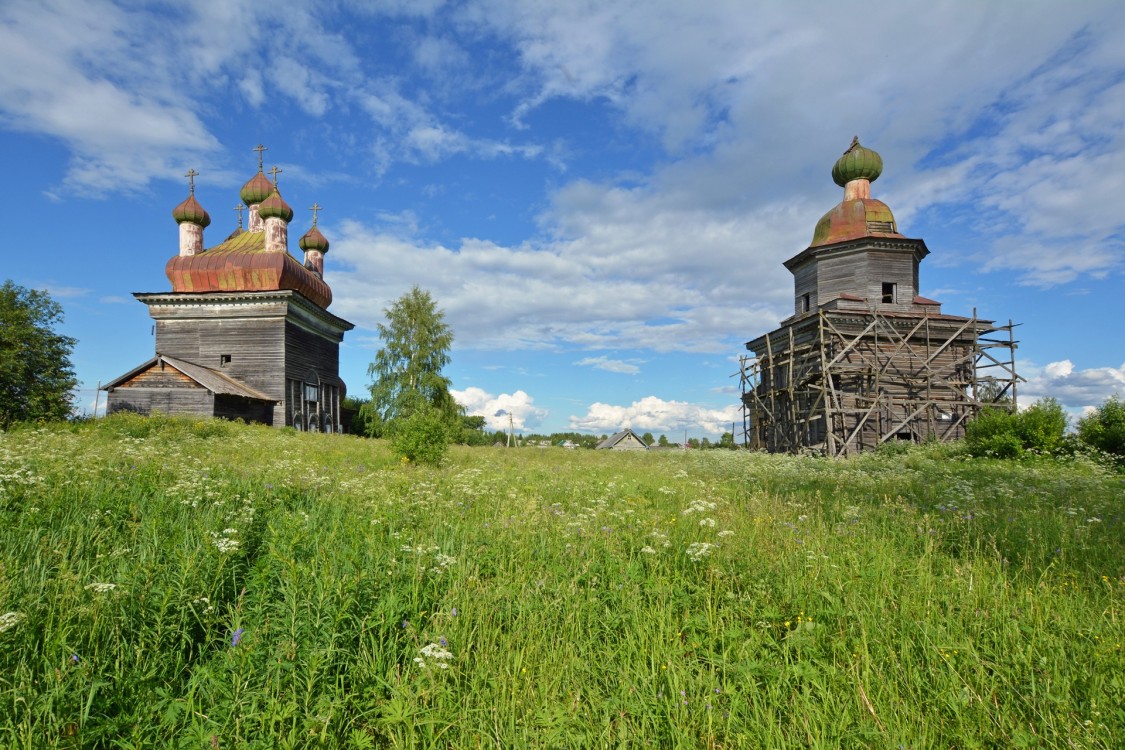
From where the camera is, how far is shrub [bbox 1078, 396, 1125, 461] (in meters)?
17.4

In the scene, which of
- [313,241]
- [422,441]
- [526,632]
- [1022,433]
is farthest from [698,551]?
[313,241]

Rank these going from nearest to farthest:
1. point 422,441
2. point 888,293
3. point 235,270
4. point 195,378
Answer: point 422,441
point 195,378
point 888,293
point 235,270

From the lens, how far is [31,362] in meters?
20.7

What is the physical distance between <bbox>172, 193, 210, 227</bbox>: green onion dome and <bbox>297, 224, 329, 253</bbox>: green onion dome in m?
6.35

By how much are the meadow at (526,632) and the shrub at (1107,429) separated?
16746mm

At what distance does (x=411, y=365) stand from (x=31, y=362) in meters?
15.7

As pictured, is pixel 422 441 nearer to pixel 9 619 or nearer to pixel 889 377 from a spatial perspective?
pixel 9 619

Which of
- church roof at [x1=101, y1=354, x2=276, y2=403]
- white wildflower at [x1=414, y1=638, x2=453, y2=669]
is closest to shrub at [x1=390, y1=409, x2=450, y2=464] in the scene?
white wildflower at [x1=414, y1=638, x2=453, y2=669]

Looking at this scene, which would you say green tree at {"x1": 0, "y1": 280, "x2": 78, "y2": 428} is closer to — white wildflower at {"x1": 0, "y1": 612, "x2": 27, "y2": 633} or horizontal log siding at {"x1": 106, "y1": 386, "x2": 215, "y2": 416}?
horizontal log siding at {"x1": 106, "y1": 386, "x2": 215, "y2": 416}

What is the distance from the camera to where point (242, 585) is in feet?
12.7

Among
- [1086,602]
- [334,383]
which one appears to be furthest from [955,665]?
[334,383]

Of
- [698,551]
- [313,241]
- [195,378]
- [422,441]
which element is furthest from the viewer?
[313,241]

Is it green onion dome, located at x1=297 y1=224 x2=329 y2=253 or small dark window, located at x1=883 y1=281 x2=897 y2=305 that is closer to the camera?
small dark window, located at x1=883 y1=281 x2=897 y2=305

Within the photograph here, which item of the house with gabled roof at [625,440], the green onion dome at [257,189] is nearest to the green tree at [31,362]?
the green onion dome at [257,189]
